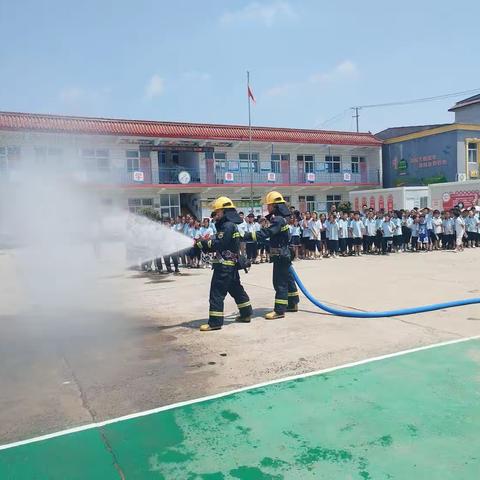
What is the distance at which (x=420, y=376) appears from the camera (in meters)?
4.50

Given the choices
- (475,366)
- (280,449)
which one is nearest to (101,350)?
(280,449)

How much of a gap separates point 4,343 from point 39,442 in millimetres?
3275

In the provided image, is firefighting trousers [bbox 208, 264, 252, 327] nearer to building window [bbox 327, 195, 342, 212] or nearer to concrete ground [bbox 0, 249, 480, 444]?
concrete ground [bbox 0, 249, 480, 444]

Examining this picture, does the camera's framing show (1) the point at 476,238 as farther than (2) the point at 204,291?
Yes

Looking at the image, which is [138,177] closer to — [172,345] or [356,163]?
[356,163]

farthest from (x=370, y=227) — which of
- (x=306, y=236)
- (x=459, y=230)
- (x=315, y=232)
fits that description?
(x=459, y=230)

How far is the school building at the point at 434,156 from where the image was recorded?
30.6 m

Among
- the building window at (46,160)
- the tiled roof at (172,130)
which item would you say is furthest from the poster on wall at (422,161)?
the building window at (46,160)

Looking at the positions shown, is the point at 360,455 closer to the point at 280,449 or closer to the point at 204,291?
the point at 280,449

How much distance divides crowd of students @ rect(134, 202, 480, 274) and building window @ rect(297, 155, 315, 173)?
15251mm

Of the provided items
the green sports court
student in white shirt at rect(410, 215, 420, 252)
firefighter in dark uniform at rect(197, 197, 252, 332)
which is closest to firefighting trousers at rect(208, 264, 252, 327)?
firefighter in dark uniform at rect(197, 197, 252, 332)

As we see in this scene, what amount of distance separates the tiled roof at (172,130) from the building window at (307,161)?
1445 millimetres

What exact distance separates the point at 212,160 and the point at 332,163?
9607mm

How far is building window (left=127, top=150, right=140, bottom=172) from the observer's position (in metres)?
27.3
